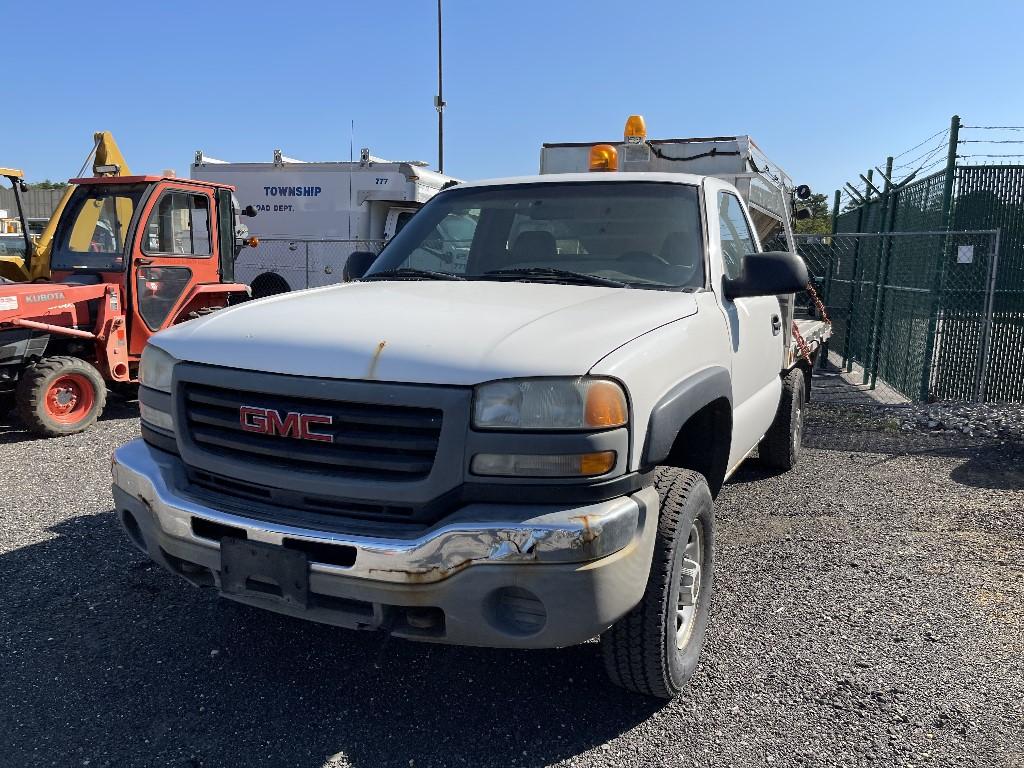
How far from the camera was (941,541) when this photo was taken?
4.62m

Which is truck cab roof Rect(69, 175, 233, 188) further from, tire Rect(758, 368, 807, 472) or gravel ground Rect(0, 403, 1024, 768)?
tire Rect(758, 368, 807, 472)

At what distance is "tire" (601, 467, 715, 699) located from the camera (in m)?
2.64

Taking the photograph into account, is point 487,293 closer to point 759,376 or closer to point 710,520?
point 710,520

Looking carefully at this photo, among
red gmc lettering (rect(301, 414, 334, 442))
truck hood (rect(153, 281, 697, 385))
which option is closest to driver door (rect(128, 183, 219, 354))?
truck hood (rect(153, 281, 697, 385))

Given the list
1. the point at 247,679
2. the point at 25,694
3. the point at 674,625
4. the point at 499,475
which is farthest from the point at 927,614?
the point at 25,694

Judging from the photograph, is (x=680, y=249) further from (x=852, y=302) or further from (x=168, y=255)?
(x=852, y=302)

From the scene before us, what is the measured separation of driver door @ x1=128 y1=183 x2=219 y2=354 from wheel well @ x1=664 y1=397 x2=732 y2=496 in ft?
19.6

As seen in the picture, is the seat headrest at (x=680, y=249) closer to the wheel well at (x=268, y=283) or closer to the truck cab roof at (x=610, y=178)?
the truck cab roof at (x=610, y=178)

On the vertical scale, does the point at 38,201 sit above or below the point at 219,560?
above

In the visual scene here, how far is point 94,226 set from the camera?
791 cm

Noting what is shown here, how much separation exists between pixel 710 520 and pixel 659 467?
0.37 metres

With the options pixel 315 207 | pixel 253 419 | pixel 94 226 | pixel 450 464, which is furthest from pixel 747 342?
pixel 315 207

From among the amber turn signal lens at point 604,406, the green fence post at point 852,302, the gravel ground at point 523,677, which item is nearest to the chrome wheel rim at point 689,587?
the gravel ground at point 523,677

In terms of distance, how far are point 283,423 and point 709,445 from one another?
5.96 feet
